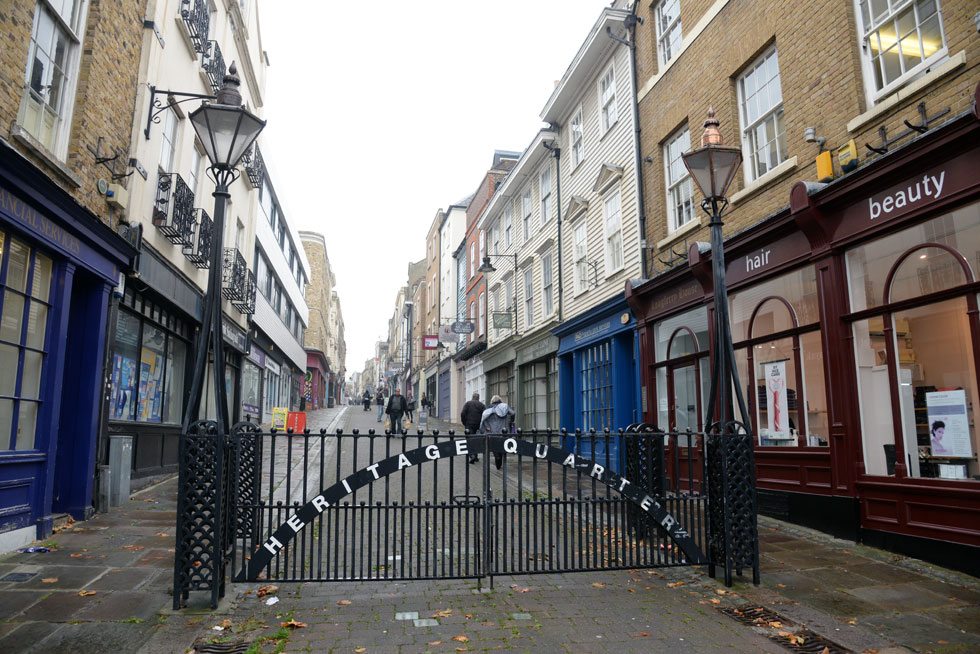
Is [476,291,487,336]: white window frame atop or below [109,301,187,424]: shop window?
atop

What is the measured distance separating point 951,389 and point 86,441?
980 centimetres

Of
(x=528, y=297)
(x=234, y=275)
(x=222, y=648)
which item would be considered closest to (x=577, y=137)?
(x=528, y=297)

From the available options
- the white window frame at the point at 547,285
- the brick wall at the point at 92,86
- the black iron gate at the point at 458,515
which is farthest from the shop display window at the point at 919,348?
the white window frame at the point at 547,285

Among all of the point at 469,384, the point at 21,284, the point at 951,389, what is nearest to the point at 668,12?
the point at 951,389

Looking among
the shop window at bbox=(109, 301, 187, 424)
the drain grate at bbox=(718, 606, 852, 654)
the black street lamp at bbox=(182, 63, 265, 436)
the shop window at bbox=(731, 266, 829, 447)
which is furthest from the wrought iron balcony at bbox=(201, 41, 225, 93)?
the drain grate at bbox=(718, 606, 852, 654)

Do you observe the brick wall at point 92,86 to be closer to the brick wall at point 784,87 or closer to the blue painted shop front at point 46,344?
the blue painted shop front at point 46,344

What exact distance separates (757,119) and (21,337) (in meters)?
10.1

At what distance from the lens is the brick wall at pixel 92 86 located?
20.8 feet

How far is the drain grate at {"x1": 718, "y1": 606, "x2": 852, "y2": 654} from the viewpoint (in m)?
4.17

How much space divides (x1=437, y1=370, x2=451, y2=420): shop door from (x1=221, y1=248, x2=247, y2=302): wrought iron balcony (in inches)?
812

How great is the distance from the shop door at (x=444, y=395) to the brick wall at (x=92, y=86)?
94.4 ft

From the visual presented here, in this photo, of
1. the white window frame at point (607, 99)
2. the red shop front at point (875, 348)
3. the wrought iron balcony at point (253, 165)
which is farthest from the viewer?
the wrought iron balcony at point (253, 165)

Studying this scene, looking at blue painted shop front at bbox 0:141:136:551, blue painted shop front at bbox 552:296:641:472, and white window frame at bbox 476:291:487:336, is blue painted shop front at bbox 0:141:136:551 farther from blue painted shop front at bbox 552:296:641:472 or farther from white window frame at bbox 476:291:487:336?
white window frame at bbox 476:291:487:336

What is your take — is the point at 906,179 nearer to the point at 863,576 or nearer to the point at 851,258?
the point at 851,258
